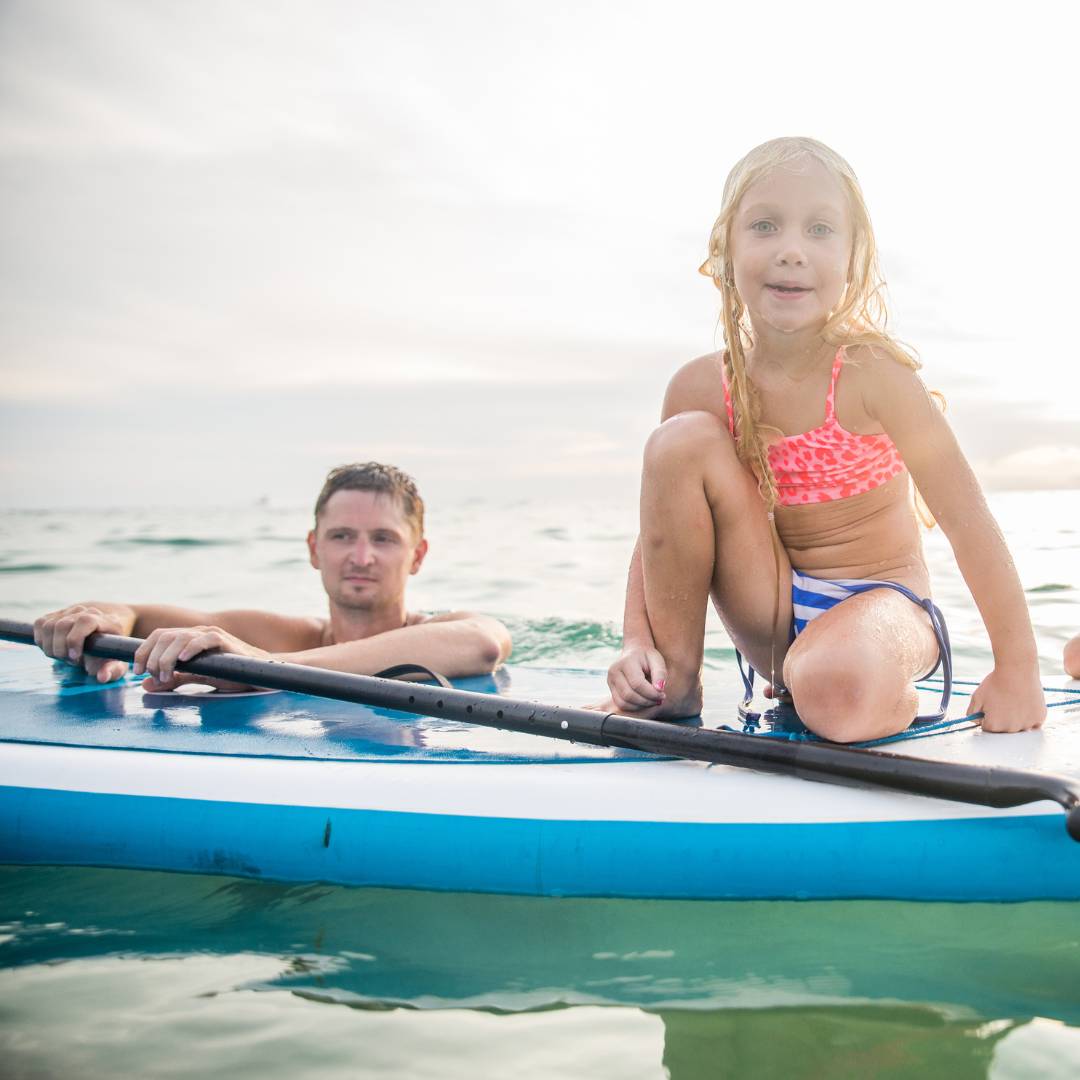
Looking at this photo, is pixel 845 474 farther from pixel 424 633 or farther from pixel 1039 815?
pixel 424 633

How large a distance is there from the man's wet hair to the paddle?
868 mm

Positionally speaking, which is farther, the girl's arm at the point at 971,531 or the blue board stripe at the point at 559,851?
the girl's arm at the point at 971,531

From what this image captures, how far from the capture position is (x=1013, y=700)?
6.40 ft

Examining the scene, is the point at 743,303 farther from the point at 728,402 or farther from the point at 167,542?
the point at 167,542

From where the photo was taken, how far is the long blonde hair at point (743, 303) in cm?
203

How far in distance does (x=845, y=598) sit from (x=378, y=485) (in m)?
1.42

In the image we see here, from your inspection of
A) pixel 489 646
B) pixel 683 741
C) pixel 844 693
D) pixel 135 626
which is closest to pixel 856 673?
pixel 844 693

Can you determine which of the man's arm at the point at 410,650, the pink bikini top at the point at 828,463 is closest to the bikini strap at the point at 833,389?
the pink bikini top at the point at 828,463

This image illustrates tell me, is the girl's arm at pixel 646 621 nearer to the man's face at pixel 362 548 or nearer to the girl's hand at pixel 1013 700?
the girl's hand at pixel 1013 700

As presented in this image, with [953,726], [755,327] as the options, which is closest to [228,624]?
[755,327]

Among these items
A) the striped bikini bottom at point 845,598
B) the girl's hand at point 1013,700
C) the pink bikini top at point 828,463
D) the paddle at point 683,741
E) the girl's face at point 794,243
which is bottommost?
the paddle at point 683,741

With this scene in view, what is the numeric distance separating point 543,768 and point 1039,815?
0.78 metres

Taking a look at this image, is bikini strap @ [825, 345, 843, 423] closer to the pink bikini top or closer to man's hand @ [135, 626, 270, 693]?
the pink bikini top

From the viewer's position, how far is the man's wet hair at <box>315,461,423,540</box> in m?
3.04
